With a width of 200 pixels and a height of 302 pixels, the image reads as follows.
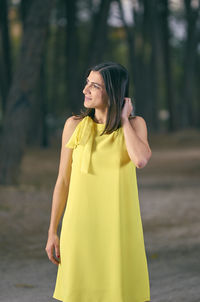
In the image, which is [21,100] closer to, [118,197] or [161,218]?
[161,218]

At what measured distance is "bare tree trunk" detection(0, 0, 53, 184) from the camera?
12859mm

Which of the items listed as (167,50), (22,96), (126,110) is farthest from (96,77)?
(167,50)

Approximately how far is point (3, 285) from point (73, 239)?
3120 millimetres

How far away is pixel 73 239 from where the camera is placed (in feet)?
10.4

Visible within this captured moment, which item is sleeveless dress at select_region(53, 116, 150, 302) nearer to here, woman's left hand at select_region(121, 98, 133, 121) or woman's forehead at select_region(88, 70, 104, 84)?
woman's left hand at select_region(121, 98, 133, 121)

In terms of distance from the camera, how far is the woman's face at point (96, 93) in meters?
3.19

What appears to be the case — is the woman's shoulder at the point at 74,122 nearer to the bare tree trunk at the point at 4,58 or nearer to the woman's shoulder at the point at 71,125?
the woman's shoulder at the point at 71,125

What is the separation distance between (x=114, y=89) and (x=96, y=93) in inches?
3.5

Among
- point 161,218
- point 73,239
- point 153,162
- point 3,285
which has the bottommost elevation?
point 153,162

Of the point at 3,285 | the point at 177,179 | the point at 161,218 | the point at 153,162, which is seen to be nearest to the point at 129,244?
the point at 3,285

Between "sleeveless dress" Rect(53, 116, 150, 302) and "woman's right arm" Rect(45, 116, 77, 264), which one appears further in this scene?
"woman's right arm" Rect(45, 116, 77, 264)

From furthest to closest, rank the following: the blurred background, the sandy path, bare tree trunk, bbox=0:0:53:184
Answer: bare tree trunk, bbox=0:0:53:184, the blurred background, the sandy path

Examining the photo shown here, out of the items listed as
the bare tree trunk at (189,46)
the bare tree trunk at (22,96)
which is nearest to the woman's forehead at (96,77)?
the bare tree trunk at (22,96)

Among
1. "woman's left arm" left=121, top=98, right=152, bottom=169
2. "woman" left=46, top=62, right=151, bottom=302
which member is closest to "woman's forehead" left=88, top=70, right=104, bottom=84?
"woman" left=46, top=62, right=151, bottom=302
